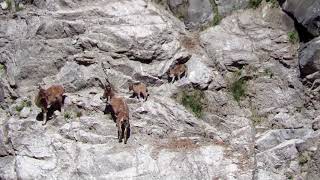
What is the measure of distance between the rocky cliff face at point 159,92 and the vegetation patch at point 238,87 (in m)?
0.04

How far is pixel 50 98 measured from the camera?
2061cm

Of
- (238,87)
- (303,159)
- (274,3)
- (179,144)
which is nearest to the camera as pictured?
(303,159)

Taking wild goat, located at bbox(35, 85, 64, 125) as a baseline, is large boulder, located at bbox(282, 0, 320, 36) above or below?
above

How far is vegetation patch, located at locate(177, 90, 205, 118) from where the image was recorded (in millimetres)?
21078

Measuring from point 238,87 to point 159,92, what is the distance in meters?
3.04

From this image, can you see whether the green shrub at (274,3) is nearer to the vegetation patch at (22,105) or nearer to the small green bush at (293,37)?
the small green bush at (293,37)

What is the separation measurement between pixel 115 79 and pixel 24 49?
3.99m

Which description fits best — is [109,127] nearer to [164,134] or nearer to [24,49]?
[164,134]

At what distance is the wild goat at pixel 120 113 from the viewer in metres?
19.9

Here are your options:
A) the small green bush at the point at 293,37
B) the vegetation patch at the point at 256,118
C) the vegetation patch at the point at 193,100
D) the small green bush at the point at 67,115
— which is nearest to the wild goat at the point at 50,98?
the small green bush at the point at 67,115

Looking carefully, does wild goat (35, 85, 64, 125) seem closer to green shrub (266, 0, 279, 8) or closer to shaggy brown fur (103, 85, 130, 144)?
shaggy brown fur (103, 85, 130, 144)

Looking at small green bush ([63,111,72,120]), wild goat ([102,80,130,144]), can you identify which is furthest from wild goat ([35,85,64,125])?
wild goat ([102,80,130,144])

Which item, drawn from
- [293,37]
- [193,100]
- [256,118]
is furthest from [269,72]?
[193,100]

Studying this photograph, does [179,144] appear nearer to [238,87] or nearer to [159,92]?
[159,92]
